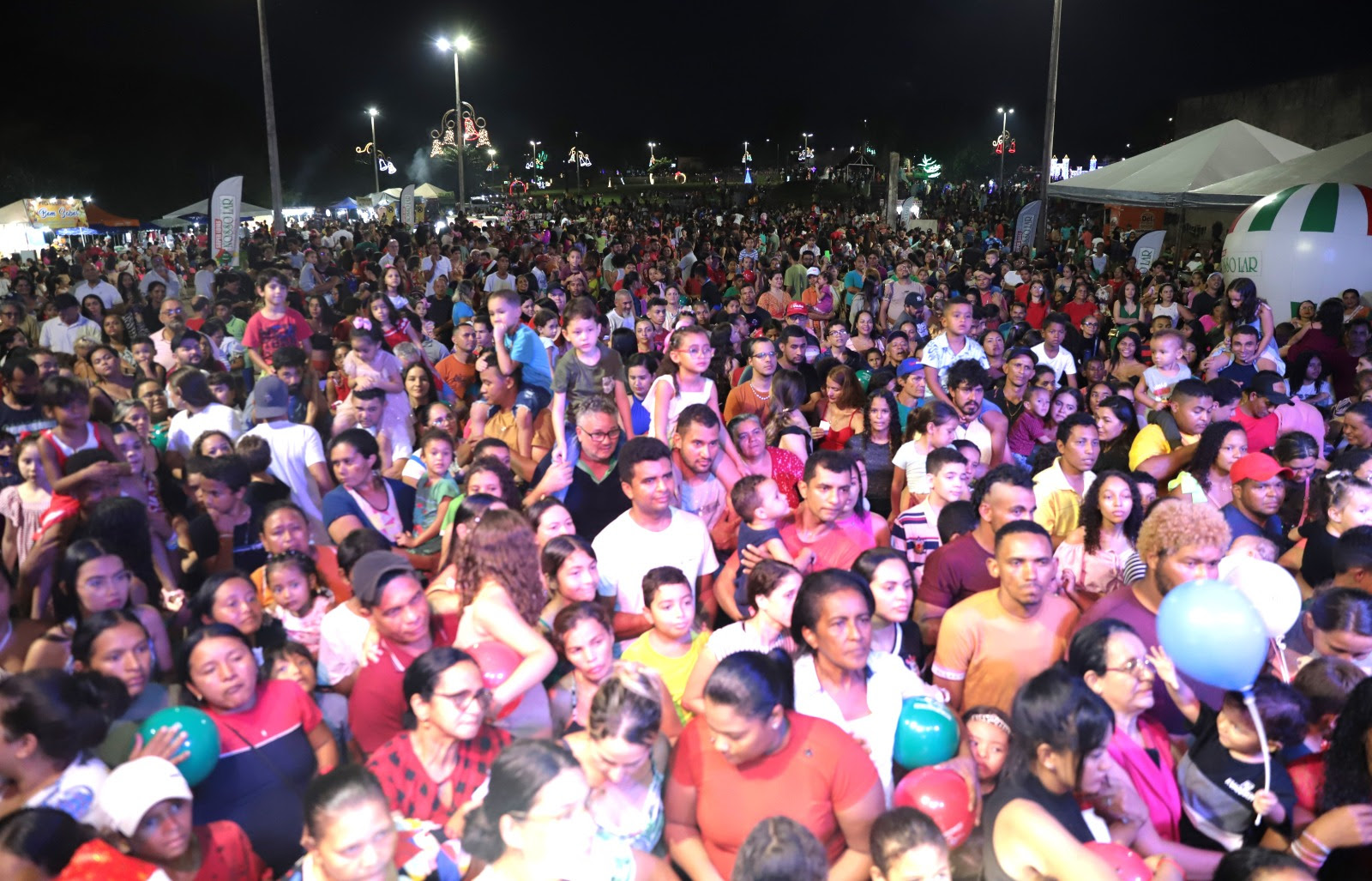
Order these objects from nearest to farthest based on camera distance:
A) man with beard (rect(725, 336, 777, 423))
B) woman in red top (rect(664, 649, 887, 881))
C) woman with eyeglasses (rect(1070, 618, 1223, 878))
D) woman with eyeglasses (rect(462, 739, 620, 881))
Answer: woman with eyeglasses (rect(462, 739, 620, 881)) → woman in red top (rect(664, 649, 887, 881)) → woman with eyeglasses (rect(1070, 618, 1223, 878)) → man with beard (rect(725, 336, 777, 423))

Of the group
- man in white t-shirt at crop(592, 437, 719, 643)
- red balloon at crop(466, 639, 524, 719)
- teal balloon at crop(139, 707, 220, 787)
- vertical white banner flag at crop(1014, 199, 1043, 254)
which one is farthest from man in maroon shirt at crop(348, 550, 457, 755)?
vertical white banner flag at crop(1014, 199, 1043, 254)

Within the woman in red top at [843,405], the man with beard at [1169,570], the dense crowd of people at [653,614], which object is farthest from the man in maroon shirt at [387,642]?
the woman in red top at [843,405]

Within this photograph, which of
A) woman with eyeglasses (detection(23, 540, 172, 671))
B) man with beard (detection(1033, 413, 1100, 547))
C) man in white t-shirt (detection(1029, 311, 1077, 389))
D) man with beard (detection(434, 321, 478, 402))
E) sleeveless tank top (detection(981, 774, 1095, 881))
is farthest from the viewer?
man in white t-shirt (detection(1029, 311, 1077, 389))

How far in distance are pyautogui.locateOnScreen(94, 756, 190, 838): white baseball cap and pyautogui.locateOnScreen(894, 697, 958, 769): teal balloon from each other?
2103mm

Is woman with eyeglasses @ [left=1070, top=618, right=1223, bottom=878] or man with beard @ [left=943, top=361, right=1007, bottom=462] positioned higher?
man with beard @ [left=943, top=361, right=1007, bottom=462]

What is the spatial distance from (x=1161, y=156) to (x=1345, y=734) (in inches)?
772

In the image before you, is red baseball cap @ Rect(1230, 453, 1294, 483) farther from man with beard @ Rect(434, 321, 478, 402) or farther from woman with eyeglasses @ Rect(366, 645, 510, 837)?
man with beard @ Rect(434, 321, 478, 402)

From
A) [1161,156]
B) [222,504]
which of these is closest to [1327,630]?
[222,504]

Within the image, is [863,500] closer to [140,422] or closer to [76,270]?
[140,422]

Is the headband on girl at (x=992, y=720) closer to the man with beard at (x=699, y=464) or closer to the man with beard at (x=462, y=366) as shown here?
the man with beard at (x=699, y=464)

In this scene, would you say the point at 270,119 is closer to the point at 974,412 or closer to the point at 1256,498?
the point at 974,412

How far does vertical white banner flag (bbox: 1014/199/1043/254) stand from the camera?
16359mm

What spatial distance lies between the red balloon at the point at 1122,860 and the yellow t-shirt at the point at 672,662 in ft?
4.53

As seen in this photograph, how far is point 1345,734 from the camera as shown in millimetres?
2826
